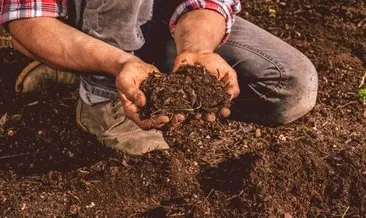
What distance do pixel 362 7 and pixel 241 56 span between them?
151cm

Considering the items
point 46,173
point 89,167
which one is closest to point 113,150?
point 89,167

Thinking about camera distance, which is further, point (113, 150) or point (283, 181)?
point (113, 150)

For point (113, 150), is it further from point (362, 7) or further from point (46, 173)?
point (362, 7)

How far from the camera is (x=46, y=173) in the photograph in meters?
2.71

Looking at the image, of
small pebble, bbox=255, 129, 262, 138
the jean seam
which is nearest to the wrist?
the jean seam

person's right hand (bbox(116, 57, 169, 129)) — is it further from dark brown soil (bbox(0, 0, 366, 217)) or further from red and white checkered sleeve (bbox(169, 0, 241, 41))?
red and white checkered sleeve (bbox(169, 0, 241, 41))

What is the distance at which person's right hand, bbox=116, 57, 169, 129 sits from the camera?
2.17 m

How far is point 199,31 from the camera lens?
8.64 feet

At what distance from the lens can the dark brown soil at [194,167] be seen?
2.52 m

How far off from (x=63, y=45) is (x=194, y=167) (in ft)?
2.73

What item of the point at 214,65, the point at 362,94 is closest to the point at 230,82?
the point at 214,65

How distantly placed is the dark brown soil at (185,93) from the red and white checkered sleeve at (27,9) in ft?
1.86

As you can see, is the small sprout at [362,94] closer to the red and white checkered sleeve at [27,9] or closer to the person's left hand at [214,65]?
the person's left hand at [214,65]

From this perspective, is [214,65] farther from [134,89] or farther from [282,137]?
[282,137]
